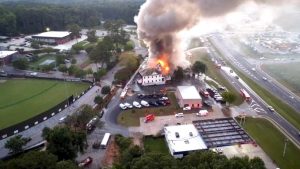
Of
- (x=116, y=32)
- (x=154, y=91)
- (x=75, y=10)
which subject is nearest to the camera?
(x=154, y=91)

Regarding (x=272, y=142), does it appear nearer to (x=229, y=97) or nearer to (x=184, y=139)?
(x=229, y=97)

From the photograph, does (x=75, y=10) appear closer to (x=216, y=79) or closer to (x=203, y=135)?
(x=216, y=79)

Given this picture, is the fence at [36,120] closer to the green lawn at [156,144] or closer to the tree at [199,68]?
the green lawn at [156,144]

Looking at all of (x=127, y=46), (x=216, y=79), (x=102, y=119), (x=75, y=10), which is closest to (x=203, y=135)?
(x=102, y=119)

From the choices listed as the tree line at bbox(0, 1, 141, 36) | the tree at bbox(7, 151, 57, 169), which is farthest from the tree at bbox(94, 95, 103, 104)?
the tree line at bbox(0, 1, 141, 36)

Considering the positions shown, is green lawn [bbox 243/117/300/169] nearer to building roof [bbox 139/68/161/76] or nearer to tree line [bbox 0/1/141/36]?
building roof [bbox 139/68/161/76]

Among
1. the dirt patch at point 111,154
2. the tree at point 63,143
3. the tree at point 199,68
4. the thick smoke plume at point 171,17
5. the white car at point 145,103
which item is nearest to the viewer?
the tree at point 63,143

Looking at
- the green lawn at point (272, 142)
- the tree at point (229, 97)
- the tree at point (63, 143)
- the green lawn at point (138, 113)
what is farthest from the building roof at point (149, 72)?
the tree at point (63, 143)
